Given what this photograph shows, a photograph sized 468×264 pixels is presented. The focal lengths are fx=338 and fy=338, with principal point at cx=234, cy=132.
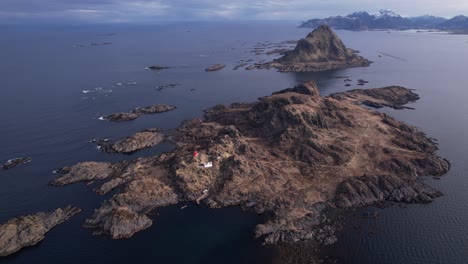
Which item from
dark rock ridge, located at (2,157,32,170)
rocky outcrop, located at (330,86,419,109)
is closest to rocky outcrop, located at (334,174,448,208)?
rocky outcrop, located at (330,86,419,109)

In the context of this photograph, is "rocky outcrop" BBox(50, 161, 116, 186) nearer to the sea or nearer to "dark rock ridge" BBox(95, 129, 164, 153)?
the sea

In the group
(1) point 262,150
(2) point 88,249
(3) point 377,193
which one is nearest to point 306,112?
(1) point 262,150

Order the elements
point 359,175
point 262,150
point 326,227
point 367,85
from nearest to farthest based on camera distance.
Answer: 1. point 326,227
2. point 359,175
3. point 262,150
4. point 367,85

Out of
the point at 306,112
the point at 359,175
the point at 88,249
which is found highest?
the point at 306,112

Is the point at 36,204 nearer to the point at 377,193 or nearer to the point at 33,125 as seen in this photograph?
the point at 33,125

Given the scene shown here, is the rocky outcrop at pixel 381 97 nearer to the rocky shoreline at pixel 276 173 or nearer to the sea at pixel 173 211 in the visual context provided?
the sea at pixel 173 211

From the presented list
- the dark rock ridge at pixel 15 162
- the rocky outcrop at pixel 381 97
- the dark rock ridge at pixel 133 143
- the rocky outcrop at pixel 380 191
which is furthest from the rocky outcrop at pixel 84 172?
the rocky outcrop at pixel 381 97

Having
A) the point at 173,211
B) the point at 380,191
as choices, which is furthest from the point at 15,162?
the point at 380,191
